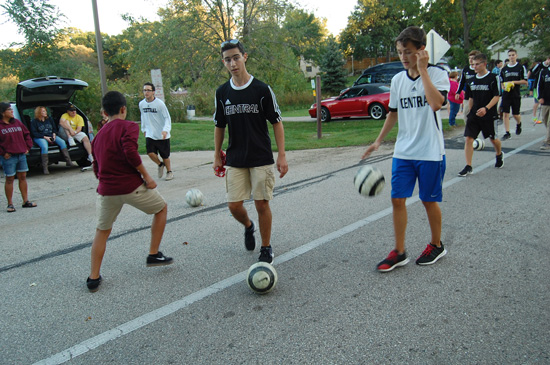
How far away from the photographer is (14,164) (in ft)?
23.5

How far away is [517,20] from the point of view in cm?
3900

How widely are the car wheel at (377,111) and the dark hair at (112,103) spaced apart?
1506cm

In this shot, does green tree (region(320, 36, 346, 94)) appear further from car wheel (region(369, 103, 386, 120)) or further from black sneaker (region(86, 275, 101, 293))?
black sneaker (region(86, 275, 101, 293))

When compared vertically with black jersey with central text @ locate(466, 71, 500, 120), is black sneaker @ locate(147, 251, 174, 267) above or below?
below

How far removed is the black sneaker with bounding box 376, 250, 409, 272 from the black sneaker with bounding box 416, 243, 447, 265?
5.5 inches

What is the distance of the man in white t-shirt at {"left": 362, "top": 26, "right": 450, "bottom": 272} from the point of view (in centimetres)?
362

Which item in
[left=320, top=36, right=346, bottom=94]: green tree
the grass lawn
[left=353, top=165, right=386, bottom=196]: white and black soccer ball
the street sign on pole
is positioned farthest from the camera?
[left=320, top=36, right=346, bottom=94]: green tree

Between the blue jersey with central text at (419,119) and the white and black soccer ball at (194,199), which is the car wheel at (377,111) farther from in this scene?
the blue jersey with central text at (419,119)

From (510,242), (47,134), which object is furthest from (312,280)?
(47,134)

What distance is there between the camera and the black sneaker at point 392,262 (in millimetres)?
3904

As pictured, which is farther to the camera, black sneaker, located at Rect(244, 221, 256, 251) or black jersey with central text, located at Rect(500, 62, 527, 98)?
black jersey with central text, located at Rect(500, 62, 527, 98)

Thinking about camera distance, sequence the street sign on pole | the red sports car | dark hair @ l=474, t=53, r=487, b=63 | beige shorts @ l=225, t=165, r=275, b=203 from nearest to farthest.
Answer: beige shorts @ l=225, t=165, r=275, b=203 < dark hair @ l=474, t=53, r=487, b=63 < the street sign on pole < the red sports car

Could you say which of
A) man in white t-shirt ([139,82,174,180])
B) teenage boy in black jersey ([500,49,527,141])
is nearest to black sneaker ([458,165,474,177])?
teenage boy in black jersey ([500,49,527,141])

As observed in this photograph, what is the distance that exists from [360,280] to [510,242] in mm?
1830
